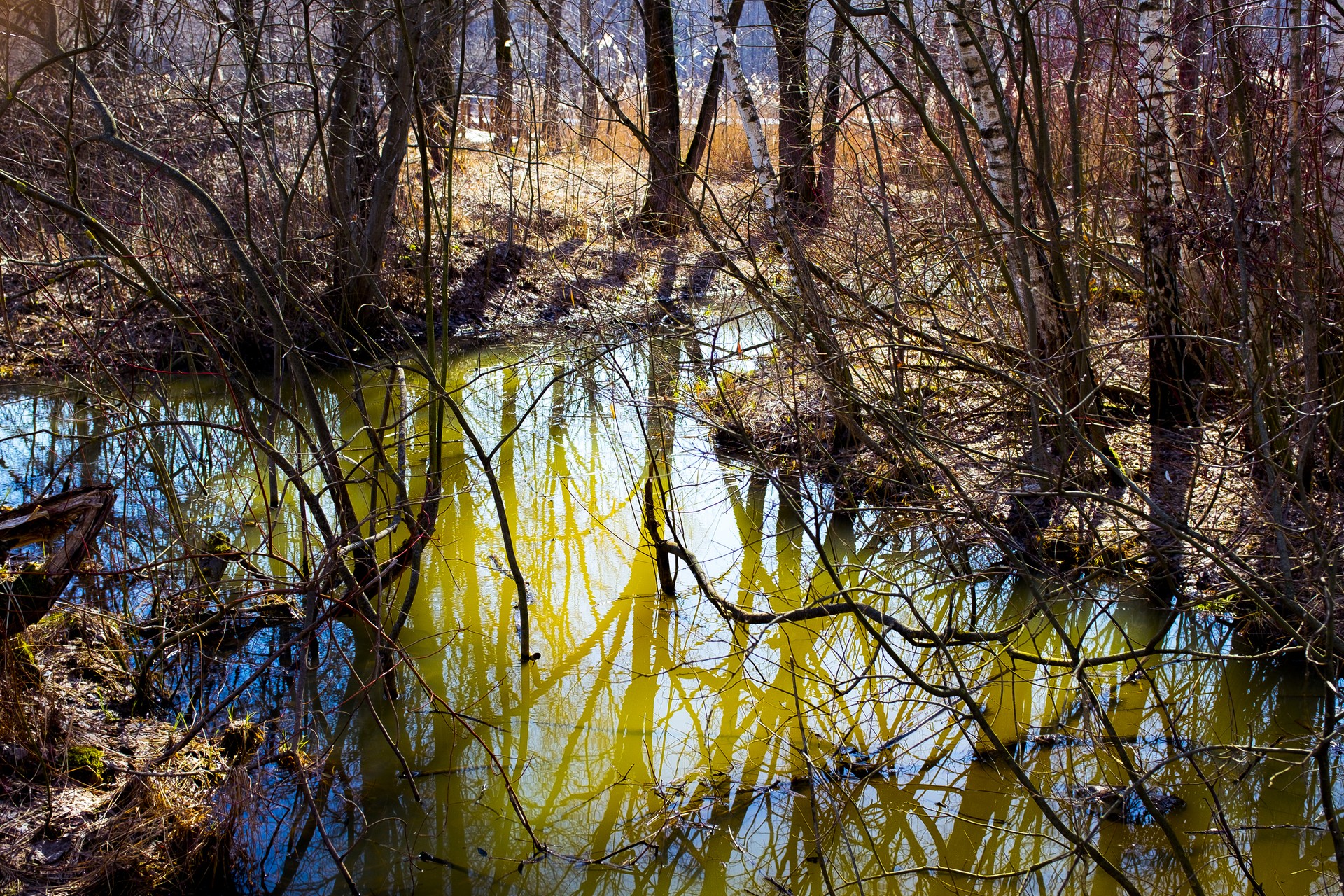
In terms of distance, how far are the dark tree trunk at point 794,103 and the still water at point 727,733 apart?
11.1 ft

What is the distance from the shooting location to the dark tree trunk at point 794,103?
27.6 feet

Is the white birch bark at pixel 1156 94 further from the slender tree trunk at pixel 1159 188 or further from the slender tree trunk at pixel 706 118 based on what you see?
the slender tree trunk at pixel 706 118

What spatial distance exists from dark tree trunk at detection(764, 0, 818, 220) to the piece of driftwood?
17.8 ft

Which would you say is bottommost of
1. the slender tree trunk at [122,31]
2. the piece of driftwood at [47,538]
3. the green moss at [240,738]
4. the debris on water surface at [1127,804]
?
the debris on water surface at [1127,804]

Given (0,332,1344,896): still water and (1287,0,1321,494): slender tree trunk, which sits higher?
(1287,0,1321,494): slender tree trunk

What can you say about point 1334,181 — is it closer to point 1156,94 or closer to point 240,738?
point 1156,94

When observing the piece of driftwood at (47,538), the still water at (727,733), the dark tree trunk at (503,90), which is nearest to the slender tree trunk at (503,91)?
the dark tree trunk at (503,90)

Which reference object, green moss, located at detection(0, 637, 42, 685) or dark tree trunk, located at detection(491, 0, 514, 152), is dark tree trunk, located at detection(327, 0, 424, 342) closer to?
dark tree trunk, located at detection(491, 0, 514, 152)

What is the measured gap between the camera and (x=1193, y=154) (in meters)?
5.84

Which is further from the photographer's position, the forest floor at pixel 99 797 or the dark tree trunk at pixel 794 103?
the dark tree trunk at pixel 794 103

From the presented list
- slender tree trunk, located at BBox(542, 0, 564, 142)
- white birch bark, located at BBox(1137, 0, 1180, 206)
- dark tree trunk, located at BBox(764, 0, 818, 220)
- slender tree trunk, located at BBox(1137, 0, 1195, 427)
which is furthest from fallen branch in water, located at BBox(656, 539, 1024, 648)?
dark tree trunk, located at BBox(764, 0, 818, 220)

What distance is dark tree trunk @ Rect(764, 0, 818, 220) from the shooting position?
841 cm

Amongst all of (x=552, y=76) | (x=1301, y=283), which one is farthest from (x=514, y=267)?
(x=1301, y=283)

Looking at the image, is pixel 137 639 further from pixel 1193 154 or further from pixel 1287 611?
pixel 1193 154
